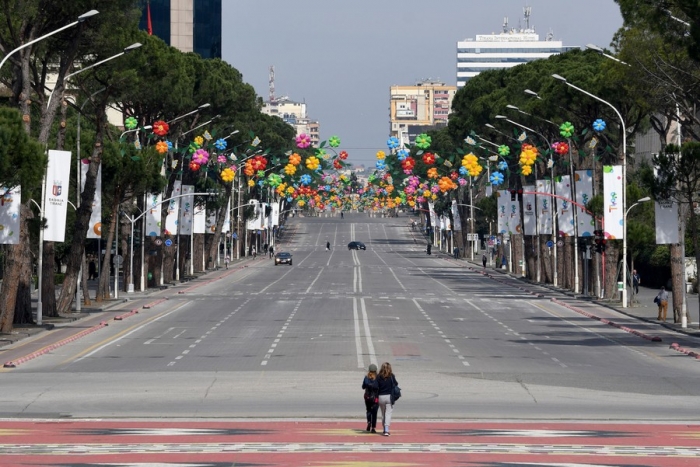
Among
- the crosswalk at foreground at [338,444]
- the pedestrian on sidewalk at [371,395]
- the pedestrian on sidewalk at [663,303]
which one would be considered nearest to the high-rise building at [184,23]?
the pedestrian on sidewalk at [663,303]

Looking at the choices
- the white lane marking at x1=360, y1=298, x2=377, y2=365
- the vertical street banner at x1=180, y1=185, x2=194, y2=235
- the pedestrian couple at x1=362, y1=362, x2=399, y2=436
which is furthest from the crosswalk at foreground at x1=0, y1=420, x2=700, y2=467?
the vertical street banner at x1=180, y1=185, x2=194, y2=235

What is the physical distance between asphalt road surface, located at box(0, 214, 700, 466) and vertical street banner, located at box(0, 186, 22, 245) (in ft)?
13.0

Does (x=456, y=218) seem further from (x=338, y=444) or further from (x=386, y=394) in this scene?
(x=338, y=444)

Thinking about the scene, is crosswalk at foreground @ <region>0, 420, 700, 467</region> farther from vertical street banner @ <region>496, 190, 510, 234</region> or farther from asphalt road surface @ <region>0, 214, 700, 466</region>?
vertical street banner @ <region>496, 190, 510, 234</region>

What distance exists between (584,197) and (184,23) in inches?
4325

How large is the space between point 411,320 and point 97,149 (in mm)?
15693

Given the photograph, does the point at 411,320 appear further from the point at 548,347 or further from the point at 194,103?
the point at 194,103

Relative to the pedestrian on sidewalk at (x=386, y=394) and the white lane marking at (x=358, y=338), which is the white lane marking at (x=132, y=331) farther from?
the pedestrian on sidewalk at (x=386, y=394)

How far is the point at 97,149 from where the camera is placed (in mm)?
61750

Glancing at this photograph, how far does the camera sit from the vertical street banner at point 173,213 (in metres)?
89.1

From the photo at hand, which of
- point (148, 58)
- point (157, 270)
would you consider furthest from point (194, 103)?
point (148, 58)

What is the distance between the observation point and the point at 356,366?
3734 cm

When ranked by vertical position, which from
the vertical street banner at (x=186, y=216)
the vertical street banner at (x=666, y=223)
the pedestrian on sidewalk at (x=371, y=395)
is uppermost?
the vertical street banner at (x=186, y=216)

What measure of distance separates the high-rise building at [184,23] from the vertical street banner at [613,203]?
112 m
